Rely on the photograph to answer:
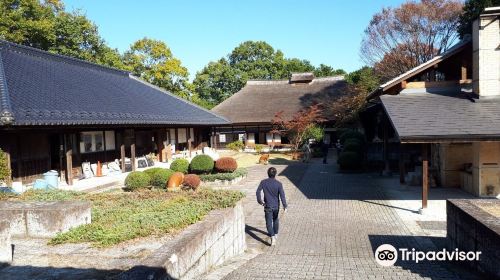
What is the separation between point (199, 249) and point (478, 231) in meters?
4.12

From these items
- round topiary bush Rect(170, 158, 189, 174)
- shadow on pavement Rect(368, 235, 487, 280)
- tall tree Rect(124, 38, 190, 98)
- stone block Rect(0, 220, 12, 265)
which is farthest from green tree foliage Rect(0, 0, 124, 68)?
shadow on pavement Rect(368, 235, 487, 280)

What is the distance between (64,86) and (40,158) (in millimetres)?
4061

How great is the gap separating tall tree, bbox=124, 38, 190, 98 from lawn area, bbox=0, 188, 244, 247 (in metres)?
30.9

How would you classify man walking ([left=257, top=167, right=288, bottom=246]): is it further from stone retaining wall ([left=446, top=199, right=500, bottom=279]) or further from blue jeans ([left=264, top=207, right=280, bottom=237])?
A: stone retaining wall ([left=446, top=199, right=500, bottom=279])

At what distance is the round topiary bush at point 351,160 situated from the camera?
19.2 m

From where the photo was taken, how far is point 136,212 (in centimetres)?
774

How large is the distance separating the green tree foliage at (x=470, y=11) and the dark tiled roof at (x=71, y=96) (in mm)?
17586

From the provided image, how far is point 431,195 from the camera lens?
12.7m

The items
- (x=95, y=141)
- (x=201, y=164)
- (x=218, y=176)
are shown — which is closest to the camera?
(x=218, y=176)

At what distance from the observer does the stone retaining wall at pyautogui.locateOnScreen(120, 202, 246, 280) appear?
4.18 m

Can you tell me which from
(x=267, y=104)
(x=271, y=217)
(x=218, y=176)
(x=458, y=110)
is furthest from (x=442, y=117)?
(x=267, y=104)

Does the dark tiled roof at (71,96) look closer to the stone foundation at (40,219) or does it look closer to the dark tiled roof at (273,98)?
the stone foundation at (40,219)

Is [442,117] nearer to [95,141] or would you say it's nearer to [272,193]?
[272,193]

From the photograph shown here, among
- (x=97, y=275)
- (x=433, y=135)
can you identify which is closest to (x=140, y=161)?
(x=433, y=135)
